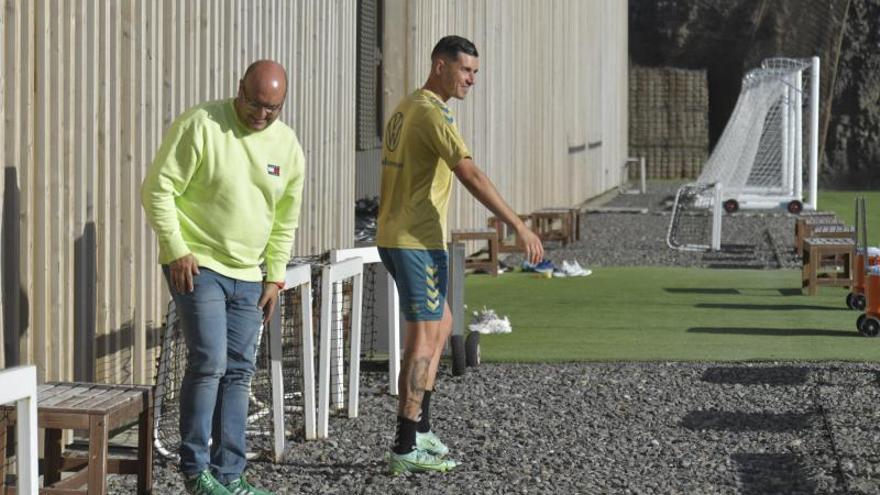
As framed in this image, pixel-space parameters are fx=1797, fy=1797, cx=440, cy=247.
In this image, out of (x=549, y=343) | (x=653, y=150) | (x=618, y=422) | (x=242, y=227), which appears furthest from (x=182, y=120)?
(x=653, y=150)

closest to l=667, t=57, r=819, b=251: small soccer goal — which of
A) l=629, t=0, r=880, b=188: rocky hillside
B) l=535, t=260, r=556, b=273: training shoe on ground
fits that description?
l=535, t=260, r=556, b=273: training shoe on ground

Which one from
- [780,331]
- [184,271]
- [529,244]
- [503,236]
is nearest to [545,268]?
[503,236]

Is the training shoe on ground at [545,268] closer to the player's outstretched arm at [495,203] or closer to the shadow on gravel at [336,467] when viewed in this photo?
the shadow on gravel at [336,467]

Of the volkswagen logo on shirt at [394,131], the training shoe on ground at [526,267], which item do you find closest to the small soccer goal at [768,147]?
the training shoe on ground at [526,267]

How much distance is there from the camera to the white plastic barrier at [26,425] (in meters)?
4.70

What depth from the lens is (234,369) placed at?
6.41 meters

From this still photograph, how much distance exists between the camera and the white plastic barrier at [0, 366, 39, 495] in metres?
4.70

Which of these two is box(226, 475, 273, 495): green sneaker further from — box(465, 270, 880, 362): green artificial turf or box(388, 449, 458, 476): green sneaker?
box(465, 270, 880, 362): green artificial turf

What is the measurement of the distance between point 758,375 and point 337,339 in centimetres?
250

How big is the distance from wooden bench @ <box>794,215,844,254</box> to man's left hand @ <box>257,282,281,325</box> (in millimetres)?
11416

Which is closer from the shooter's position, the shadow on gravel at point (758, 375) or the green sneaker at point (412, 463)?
the green sneaker at point (412, 463)

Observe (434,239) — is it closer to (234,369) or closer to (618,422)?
(234,369)

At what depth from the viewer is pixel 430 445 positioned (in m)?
7.37

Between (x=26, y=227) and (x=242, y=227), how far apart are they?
1153mm
